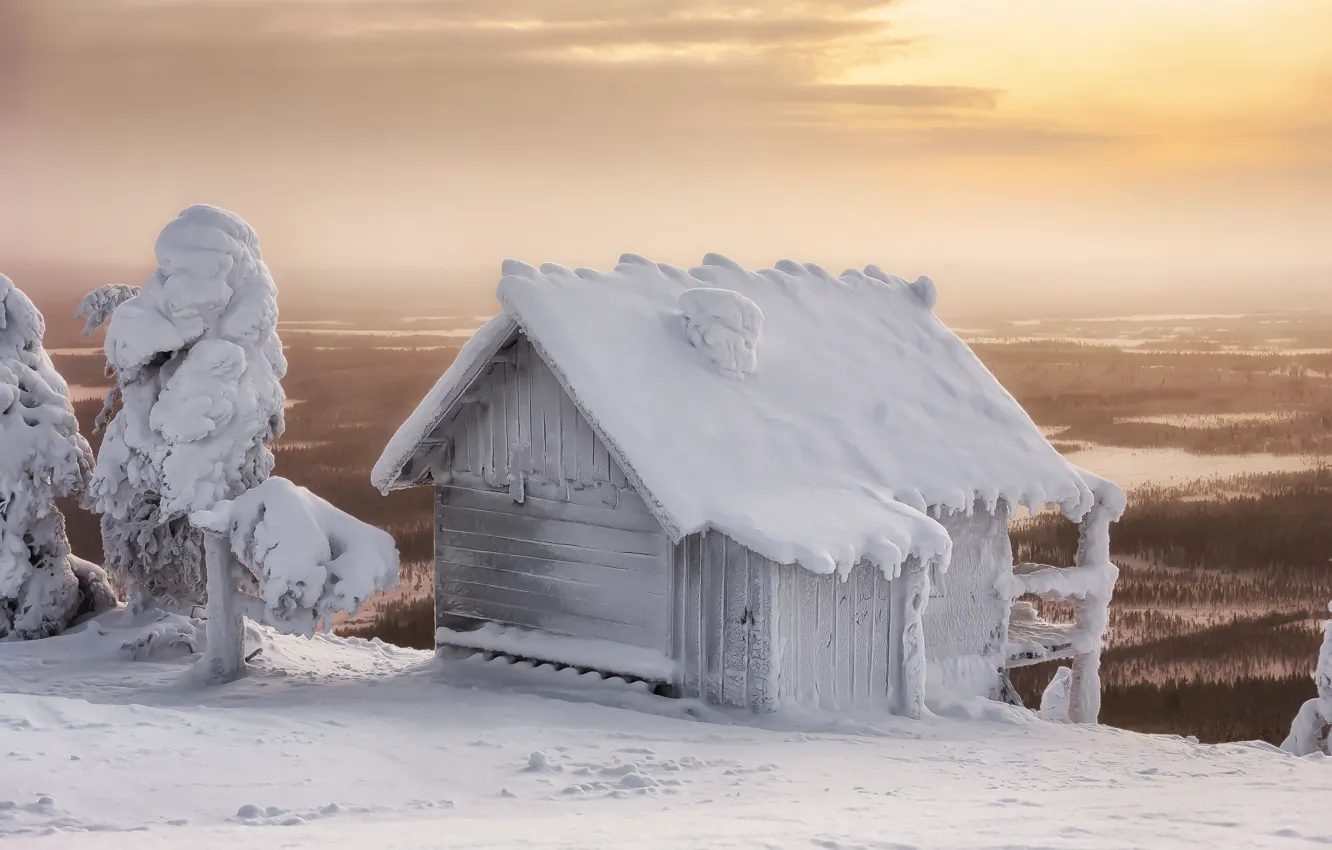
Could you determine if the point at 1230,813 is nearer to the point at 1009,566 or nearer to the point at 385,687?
the point at 1009,566

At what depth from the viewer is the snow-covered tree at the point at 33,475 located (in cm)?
1886

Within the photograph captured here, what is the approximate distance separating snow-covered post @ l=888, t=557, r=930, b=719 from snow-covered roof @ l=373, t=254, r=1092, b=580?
24.3 inches

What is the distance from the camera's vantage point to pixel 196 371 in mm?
16844

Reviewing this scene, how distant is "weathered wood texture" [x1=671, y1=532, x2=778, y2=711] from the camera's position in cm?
1475

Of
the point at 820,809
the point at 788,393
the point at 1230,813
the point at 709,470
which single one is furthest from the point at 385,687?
the point at 1230,813

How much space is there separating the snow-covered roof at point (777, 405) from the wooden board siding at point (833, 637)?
604mm

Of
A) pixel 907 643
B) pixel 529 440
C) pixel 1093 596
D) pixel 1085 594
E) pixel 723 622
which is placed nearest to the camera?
pixel 723 622

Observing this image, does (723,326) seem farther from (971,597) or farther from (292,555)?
(292,555)

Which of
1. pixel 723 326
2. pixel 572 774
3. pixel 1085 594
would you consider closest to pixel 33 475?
pixel 723 326

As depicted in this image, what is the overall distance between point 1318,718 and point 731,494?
8114 millimetres

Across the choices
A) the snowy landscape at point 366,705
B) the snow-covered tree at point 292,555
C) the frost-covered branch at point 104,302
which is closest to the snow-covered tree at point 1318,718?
the snowy landscape at point 366,705

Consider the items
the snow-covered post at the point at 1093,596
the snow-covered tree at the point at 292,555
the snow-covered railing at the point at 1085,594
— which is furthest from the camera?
the snow-covered post at the point at 1093,596

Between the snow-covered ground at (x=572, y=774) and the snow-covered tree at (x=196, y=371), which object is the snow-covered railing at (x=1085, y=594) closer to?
the snow-covered ground at (x=572, y=774)

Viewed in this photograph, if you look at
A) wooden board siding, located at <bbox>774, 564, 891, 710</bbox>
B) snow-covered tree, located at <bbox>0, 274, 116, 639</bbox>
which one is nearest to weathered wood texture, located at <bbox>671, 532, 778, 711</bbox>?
wooden board siding, located at <bbox>774, 564, 891, 710</bbox>
